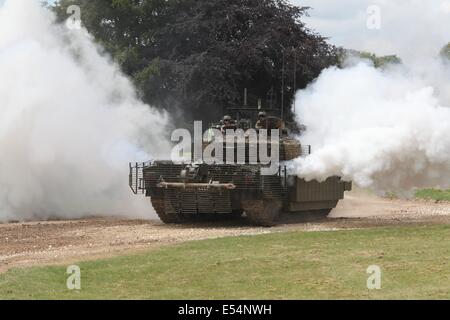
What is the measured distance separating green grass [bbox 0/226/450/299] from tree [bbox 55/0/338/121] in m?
20.9

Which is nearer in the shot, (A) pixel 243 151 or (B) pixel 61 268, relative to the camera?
(B) pixel 61 268

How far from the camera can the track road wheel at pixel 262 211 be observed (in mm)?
20250

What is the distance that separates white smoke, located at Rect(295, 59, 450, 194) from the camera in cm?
1872

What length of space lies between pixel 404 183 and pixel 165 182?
536 centimetres

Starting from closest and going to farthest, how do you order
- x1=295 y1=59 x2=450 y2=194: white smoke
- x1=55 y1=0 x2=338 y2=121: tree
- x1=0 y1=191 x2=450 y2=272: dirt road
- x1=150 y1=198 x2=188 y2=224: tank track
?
1. x1=0 y1=191 x2=450 y2=272: dirt road
2. x1=295 y1=59 x2=450 y2=194: white smoke
3. x1=150 y1=198 x2=188 y2=224: tank track
4. x1=55 y1=0 x2=338 y2=121: tree

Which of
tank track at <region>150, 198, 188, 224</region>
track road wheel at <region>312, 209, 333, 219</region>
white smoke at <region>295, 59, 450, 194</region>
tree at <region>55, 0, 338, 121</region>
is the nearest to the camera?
white smoke at <region>295, 59, 450, 194</region>

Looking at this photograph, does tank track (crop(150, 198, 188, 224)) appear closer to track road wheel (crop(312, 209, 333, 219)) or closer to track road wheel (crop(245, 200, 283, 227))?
track road wheel (crop(245, 200, 283, 227))

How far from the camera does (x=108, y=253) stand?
15812 millimetres

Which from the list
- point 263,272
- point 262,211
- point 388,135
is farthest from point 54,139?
point 263,272

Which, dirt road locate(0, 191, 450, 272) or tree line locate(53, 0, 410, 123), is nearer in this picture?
dirt road locate(0, 191, 450, 272)

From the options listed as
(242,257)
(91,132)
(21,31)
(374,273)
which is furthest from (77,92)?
(374,273)

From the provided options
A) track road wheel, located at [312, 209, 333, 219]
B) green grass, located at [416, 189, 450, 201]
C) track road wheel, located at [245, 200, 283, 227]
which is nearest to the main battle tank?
track road wheel, located at [245, 200, 283, 227]

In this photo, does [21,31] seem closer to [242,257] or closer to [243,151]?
[243,151]

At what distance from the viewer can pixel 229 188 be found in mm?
19797
